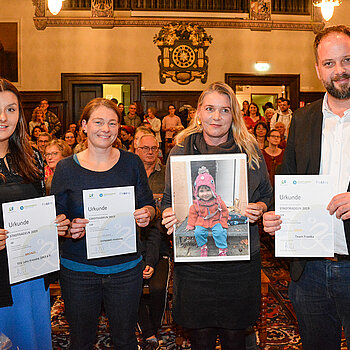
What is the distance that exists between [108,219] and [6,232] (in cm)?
52

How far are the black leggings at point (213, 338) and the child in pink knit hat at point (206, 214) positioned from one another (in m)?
0.48

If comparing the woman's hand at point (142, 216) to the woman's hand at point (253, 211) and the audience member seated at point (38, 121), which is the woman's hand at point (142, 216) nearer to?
the woman's hand at point (253, 211)

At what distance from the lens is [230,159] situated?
2062 mm

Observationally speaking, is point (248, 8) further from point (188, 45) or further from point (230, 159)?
point (230, 159)

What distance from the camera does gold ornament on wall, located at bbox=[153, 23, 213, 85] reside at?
487 inches

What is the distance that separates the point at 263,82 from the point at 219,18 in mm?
2308

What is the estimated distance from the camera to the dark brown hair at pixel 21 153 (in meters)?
2.07

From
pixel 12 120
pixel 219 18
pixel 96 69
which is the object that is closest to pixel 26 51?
pixel 96 69

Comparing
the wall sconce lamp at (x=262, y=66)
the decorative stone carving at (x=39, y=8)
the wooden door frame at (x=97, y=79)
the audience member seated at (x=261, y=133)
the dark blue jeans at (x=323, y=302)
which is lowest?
the dark blue jeans at (x=323, y=302)

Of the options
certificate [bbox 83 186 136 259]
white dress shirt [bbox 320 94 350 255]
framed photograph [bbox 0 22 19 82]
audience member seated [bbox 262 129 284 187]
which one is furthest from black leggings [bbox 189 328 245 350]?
framed photograph [bbox 0 22 19 82]

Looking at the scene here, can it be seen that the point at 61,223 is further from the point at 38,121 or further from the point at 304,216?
the point at 38,121

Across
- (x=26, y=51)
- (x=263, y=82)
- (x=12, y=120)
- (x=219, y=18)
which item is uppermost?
(x=219, y=18)

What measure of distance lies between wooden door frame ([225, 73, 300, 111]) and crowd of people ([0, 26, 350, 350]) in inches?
425

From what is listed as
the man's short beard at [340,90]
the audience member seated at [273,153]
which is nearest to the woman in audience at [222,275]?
the man's short beard at [340,90]
